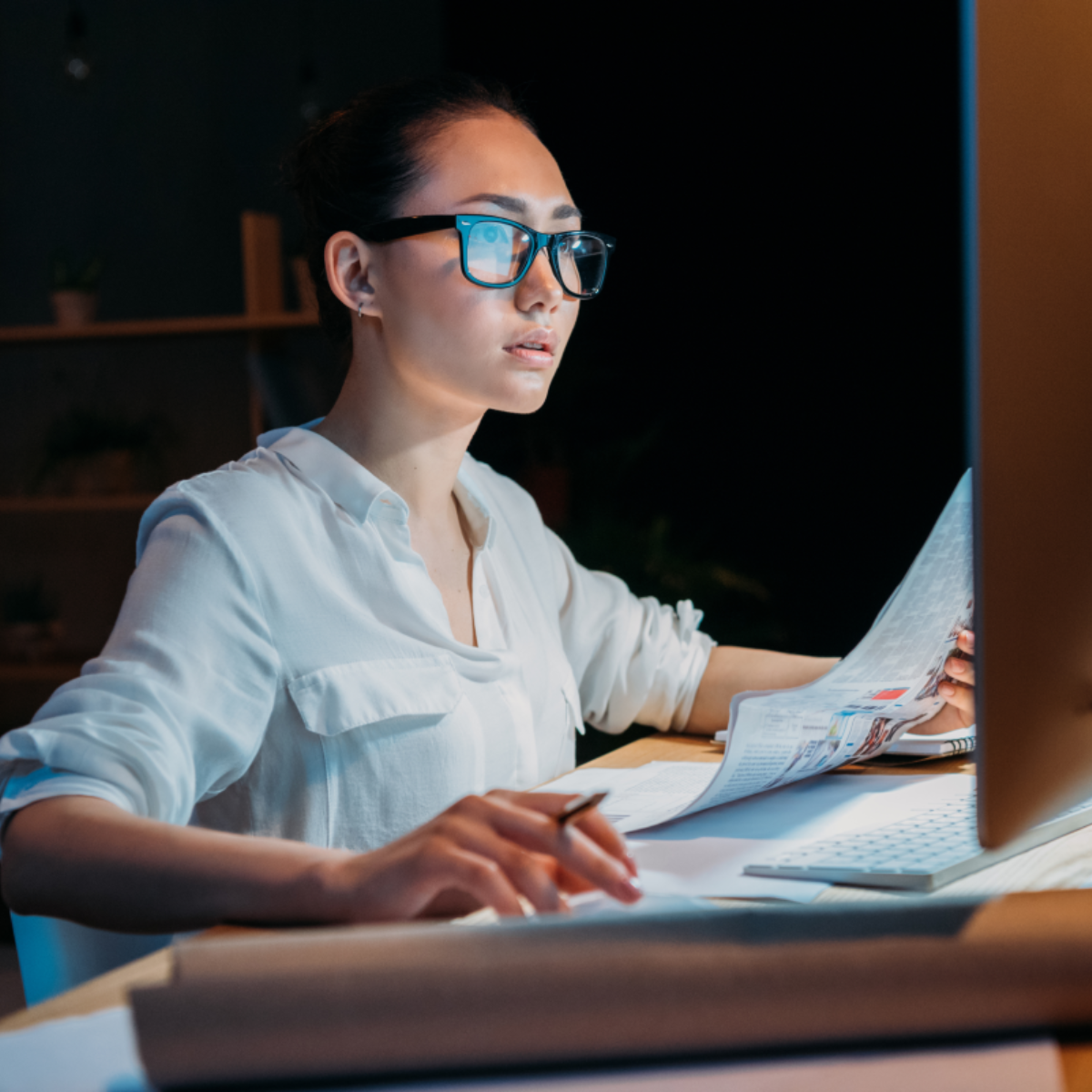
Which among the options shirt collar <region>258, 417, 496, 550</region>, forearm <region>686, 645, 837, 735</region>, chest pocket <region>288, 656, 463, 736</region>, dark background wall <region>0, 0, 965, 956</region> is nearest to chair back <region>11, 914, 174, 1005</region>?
chest pocket <region>288, 656, 463, 736</region>

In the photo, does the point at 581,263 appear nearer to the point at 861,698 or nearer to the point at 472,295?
the point at 472,295

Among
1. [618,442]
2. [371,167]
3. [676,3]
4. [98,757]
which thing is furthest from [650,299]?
[98,757]

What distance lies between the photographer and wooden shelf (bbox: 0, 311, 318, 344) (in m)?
3.39

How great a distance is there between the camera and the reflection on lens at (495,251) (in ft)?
3.82

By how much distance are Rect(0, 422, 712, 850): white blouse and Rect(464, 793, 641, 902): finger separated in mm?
319

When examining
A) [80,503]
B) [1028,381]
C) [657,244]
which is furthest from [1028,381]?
[80,503]

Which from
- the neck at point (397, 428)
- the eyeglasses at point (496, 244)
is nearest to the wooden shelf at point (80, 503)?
the neck at point (397, 428)

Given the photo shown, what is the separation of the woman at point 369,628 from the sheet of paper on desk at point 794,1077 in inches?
7.3

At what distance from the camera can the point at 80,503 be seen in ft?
12.0

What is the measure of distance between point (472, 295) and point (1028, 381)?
0.75 meters

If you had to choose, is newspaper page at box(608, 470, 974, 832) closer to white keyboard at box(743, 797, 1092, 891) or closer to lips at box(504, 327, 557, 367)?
white keyboard at box(743, 797, 1092, 891)

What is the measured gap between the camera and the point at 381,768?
109cm

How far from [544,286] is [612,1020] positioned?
0.86 meters

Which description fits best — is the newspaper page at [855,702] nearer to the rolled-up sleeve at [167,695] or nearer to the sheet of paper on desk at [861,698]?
the sheet of paper on desk at [861,698]
